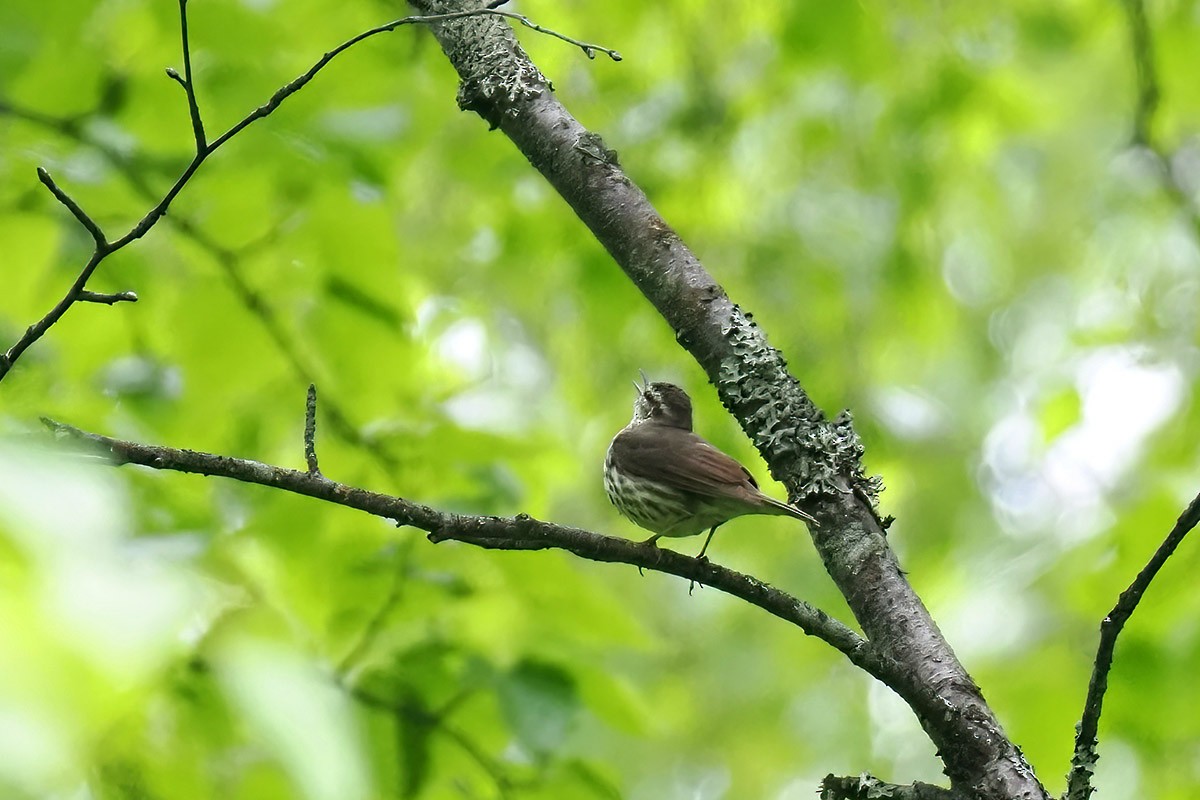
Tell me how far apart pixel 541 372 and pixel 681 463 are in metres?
5.06

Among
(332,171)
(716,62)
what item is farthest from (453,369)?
(332,171)

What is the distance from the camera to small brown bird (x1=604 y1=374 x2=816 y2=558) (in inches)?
140

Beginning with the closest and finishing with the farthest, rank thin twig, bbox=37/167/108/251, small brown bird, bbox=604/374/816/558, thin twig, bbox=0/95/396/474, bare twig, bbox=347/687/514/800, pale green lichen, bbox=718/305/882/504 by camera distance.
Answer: thin twig, bbox=37/167/108/251 < pale green lichen, bbox=718/305/882/504 < bare twig, bbox=347/687/514/800 < thin twig, bbox=0/95/396/474 < small brown bird, bbox=604/374/816/558

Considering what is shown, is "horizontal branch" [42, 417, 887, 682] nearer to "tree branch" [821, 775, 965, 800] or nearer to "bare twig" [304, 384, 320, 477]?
"bare twig" [304, 384, 320, 477]

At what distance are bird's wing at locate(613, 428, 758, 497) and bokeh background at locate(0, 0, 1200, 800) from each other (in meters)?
0.30

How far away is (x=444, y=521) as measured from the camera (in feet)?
Result: 6.84

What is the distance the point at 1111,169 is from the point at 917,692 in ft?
18.6

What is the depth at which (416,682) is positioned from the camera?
272 cm

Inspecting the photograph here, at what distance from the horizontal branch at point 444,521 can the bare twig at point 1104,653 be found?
1.11 ft

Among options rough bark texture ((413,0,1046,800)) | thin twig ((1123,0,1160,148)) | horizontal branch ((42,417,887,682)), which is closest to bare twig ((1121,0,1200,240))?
thin twig ((1123,0,1160,148))

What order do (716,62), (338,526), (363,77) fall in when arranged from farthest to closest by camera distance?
1. (716,62)
2. (363,77)
3. (338,526)

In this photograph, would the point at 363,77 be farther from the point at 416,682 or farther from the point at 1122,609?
the point at 1122,609

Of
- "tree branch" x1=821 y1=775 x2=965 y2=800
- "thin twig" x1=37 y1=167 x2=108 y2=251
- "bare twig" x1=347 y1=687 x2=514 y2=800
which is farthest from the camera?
"bare twig" x1=347 y1=687 x2=514 y2=800

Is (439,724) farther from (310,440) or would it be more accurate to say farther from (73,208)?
(73,208)
